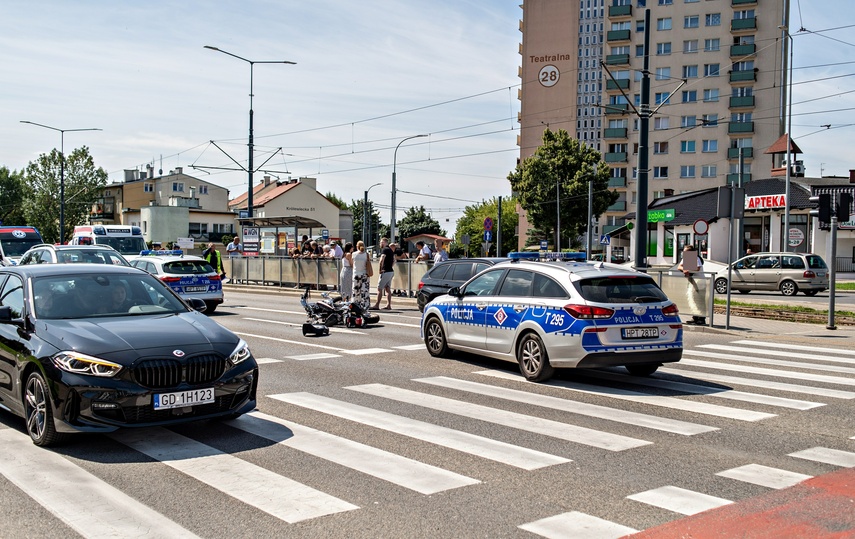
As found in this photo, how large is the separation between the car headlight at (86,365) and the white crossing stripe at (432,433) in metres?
2.44

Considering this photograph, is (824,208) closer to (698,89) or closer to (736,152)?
(736,152)

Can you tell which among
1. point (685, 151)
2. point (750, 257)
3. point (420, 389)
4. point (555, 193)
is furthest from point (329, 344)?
point (685, 151)

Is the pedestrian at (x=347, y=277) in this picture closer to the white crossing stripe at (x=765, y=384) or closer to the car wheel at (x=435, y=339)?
the car wheel at (x=435, y=339)

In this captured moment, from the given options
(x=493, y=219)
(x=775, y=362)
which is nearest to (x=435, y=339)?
(x=775, y=362)

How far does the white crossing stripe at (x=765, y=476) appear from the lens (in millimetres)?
5945

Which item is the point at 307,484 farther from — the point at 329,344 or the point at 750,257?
the point at 750,257

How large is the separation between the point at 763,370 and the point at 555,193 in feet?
178

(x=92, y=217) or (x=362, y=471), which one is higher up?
(x=92, y=217)

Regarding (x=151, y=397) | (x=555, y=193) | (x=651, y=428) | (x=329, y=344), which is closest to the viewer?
(x=151, y=397)

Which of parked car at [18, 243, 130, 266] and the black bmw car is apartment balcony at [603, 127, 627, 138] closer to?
parked car at [18, 243, 130, 266]

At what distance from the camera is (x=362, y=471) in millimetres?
6199

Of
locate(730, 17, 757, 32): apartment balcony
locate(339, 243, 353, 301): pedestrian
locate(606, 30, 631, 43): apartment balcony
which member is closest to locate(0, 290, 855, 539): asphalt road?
locate(339, 243, 353, 301): pedestrian

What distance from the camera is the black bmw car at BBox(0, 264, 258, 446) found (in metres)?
6.56

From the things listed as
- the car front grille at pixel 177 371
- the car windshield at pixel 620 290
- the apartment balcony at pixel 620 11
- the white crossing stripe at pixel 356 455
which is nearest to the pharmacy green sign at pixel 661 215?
the apartment balcony at pixel 620 11
